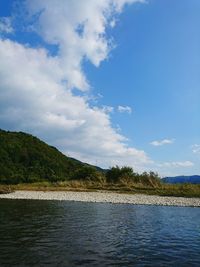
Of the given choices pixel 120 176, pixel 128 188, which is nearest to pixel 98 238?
pixel 128 188

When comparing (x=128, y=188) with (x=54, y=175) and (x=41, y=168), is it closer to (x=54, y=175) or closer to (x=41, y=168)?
(x=54, y=175)

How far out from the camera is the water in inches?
662

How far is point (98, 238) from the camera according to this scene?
71.2 feet

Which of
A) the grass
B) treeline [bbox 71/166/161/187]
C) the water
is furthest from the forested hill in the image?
the water

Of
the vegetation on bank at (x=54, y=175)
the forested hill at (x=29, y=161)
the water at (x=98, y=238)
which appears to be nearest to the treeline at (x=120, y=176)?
the vegetation on bank at (x=54, y=175)

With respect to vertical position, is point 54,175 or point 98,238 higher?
point 54,175

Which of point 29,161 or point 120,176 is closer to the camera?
point 120,176

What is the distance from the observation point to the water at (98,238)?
16812 mm

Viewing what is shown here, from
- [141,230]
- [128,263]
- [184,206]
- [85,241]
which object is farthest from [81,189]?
[128,263]

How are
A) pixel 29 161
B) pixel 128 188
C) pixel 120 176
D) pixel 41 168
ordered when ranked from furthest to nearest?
pixel 29 161
pixel 41 168
pixel 120 176
pixel 128 188

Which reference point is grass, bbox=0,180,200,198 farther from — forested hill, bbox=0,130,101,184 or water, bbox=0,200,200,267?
water, bbox=0,200,200,267

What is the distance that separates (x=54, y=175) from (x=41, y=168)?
5.13 meters

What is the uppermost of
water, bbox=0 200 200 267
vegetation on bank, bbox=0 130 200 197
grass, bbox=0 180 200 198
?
vegetation on bank, bbox=0 130 200 197

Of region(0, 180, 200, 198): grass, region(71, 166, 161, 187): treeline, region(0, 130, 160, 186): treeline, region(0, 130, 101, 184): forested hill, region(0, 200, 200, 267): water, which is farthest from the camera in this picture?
region(0, 130, 101, 184): forested hill
